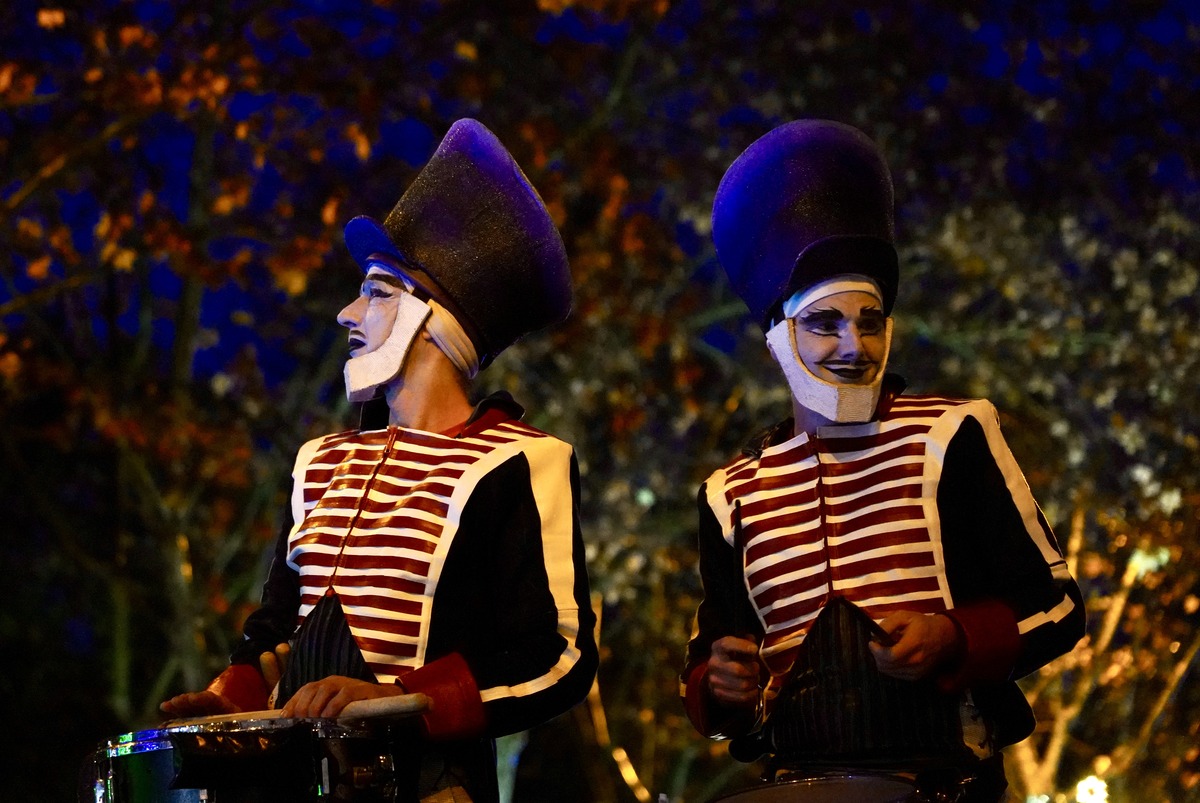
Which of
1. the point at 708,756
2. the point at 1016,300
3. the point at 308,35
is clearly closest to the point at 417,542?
the point at 308,35

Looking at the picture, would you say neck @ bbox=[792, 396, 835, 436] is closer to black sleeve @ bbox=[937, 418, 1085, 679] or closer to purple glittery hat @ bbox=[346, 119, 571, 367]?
black sleeve @ bbox=[937, 418, 1085, 679]

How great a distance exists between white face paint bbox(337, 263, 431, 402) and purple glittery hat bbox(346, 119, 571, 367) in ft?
0.22

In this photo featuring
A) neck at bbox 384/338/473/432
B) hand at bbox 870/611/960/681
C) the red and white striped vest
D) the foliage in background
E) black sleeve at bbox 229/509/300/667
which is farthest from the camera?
the foliage in background

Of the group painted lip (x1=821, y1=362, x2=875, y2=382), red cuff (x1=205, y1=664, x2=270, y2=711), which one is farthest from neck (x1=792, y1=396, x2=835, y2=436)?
red cuff (x1=205, y1=664, x2=270, y2=711)

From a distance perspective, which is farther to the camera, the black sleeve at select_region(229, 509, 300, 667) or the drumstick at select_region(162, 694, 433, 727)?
the black sleeve at select_region(229, 509, 300, 667)

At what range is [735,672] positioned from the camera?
11.8ft

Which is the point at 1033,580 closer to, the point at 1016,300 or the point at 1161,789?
the point at 1161,789

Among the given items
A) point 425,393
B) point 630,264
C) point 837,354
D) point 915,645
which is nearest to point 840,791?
point 915,645

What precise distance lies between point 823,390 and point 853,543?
36 centimetres

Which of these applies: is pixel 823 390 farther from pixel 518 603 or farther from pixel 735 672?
pixel 518 603

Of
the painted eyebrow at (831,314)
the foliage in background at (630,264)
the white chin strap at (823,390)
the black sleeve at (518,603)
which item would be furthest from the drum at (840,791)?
the foliage in background at (630,264)

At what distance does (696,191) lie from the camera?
1106cm

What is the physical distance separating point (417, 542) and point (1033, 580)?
1.40 m

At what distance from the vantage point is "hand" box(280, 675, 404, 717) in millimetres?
3332
